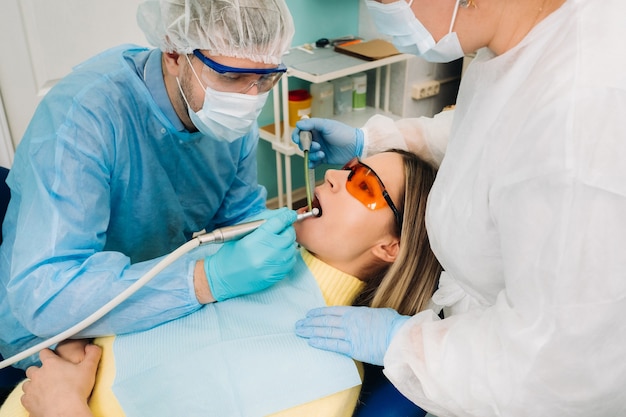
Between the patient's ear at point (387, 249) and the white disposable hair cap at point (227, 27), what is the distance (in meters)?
0.53

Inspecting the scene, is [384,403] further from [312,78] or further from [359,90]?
[359,90]

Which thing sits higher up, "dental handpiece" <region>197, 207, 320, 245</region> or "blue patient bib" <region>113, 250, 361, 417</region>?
"dental handpiece" <region>197, 207, 320, 245</region>

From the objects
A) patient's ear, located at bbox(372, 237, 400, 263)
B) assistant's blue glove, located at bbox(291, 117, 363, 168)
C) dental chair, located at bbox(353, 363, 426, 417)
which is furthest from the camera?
assistant's blue glove, located at bbox(291, 117, 363, 168)

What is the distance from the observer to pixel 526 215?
0.77 meters

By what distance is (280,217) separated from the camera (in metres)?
1.18

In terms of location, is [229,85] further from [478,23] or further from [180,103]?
[478,23]

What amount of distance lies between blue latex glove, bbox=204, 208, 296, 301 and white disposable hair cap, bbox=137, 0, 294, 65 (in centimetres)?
39

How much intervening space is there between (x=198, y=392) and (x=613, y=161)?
2.76 ft

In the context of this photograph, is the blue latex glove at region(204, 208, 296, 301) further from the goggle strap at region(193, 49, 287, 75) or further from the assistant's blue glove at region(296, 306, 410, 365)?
the goggle strap at region(193, 49, 287, 75)

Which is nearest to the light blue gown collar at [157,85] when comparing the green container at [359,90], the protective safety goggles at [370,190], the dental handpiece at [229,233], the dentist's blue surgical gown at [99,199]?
the dentist's blue surgical gown at [99,199]

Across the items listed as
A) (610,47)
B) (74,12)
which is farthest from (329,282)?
(74,12)

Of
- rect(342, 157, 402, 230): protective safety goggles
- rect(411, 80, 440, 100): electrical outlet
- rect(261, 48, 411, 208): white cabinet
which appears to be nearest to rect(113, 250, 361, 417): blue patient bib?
rect(342, 157, 402, 230): protective safety goggles

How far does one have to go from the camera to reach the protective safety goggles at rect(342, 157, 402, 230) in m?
1.31

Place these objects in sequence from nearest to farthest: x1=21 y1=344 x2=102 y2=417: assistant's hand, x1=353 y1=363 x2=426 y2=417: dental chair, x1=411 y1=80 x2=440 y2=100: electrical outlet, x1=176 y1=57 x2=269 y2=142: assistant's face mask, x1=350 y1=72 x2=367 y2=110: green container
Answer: x1=21 y1=344 x2=102 y2=417: assistant's hand < x1=353 y1=363 x2=426 y2=417: dental chair < x1=176 y1=57 x2=269 y2=142: assistant's face mask < x1=350 y1=72 x2=367 y2=110: green container < x1=411 y1=80 x2=440 y2=100: electrical outlet
